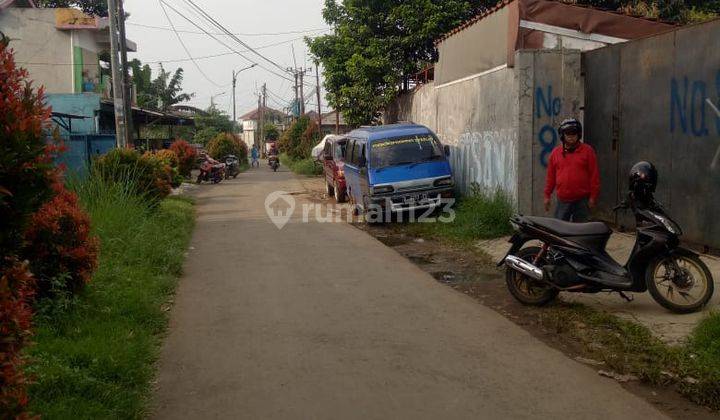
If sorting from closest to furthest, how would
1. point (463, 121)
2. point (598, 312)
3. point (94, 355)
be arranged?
point (94, 355)
point (598, 312)
point (463, 121)

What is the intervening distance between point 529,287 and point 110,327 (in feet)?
Result: 13.2

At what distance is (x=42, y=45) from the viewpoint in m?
27.6

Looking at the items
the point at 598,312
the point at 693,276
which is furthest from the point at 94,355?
the point at 693,276

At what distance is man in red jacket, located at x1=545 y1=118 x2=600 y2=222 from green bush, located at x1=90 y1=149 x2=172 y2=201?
A: 24.4 ft

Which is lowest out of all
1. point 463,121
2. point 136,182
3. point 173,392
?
point 173,392

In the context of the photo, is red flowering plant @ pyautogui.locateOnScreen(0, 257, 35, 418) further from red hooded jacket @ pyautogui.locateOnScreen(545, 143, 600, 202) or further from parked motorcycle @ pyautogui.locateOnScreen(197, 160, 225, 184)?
parked motorcycle @ pyautogui.locateOnScreen(197, 160, 225, 184)

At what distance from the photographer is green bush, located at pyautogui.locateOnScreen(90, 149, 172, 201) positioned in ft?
40.6

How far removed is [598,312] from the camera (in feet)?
21.4

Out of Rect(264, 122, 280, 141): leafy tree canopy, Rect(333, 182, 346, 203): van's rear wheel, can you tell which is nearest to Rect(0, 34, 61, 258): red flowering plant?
Rect(333, 182, 346, 203): van's rear wheel

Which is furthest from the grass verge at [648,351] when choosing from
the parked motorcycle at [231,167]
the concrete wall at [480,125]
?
the parked motorcycle at [231,167]

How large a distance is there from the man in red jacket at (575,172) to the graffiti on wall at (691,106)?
135cm

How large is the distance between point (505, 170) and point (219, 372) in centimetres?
776

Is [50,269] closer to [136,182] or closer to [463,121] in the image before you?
[136,182]

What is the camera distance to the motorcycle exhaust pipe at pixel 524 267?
6668 mm
